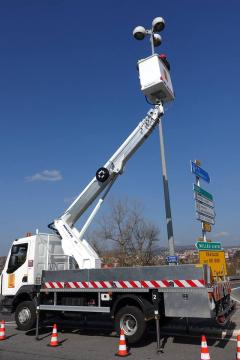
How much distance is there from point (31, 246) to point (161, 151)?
17.6ft

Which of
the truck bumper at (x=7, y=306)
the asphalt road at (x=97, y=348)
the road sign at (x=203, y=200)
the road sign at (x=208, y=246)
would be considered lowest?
the asphalt road at (x=97, y=348)

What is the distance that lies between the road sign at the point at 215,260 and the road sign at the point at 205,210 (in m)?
1.38

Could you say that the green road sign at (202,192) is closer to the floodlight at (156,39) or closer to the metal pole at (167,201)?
the metal pole at (167,201)

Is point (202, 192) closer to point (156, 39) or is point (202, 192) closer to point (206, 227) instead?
point (206, 227)

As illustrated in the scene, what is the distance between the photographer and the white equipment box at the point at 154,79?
457 inches

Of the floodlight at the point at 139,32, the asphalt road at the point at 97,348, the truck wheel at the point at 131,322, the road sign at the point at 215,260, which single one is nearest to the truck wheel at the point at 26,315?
the asphalt road at the point at 97,348

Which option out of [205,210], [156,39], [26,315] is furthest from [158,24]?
[26,315]

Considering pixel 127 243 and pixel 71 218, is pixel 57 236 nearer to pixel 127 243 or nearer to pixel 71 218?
pixel 71 218

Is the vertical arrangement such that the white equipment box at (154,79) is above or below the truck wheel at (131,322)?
above

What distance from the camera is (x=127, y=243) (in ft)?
156

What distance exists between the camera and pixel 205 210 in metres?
12.6

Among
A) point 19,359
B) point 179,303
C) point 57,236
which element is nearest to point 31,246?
point 57,236

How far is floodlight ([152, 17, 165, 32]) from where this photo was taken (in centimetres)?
1286

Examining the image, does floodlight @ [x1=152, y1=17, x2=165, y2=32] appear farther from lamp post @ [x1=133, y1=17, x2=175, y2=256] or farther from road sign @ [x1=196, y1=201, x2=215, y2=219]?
road sign @ [x1=196, y1=201, x2=215, y2=219]
